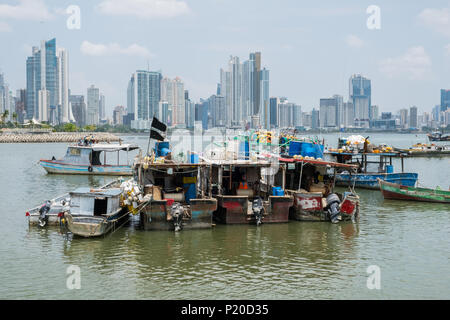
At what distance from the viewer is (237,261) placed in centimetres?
2000

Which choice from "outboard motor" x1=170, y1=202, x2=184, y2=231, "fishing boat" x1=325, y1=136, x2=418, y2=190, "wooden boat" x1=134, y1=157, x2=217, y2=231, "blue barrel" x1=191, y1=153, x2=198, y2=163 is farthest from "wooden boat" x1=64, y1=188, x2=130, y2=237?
"fishing boat" x1=325, y1=136, x2=418, y2=190

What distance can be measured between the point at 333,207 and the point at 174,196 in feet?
28.5

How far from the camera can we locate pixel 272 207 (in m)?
26.2

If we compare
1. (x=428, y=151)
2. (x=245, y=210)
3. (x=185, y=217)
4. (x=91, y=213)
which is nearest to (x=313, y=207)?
(x=245, y=210)

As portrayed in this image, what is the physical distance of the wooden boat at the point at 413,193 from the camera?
34197 mm

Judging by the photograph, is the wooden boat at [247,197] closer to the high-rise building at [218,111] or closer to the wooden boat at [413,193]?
the wooden boat at [413,193]

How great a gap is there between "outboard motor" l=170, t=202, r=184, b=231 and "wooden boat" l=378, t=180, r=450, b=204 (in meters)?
18.9

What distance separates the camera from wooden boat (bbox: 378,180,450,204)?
34.2m

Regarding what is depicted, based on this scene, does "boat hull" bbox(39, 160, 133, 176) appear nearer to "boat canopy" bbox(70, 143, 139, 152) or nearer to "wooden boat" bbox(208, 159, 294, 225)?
"boat canopy" bbox(70, 143, 139, 152)

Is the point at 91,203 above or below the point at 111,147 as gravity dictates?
below

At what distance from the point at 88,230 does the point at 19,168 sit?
44.3 m

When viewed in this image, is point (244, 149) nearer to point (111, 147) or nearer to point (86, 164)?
point (111, 147)
